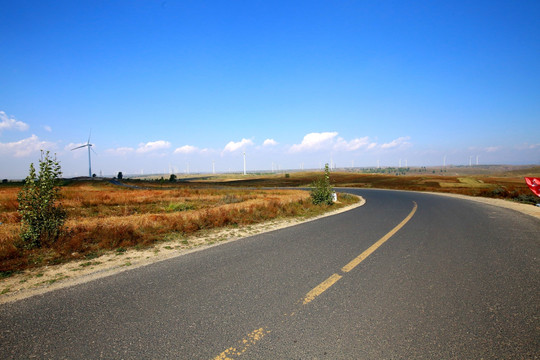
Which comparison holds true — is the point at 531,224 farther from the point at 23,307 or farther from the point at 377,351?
the point at 23,307

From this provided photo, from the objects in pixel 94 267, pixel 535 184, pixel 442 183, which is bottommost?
pixel 442 183

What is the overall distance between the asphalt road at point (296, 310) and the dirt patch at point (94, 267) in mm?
408

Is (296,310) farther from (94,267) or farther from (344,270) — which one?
(94,267)

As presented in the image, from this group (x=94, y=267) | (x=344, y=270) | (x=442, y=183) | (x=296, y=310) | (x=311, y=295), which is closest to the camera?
(x=296, y=310)

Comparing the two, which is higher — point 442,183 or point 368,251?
point 368,251

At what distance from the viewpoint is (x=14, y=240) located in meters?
7.09

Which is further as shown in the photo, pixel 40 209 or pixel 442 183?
pixel 442 183

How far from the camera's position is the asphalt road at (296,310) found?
2.77 meters

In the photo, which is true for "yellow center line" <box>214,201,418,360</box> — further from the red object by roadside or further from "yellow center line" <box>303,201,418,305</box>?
the red object by roadside

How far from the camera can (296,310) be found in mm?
3514

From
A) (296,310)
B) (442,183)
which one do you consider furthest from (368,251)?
(442,183)

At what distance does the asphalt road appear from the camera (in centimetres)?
277

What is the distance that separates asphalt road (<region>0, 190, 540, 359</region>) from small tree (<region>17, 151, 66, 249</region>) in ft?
12.8

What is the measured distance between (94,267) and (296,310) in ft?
14.6
